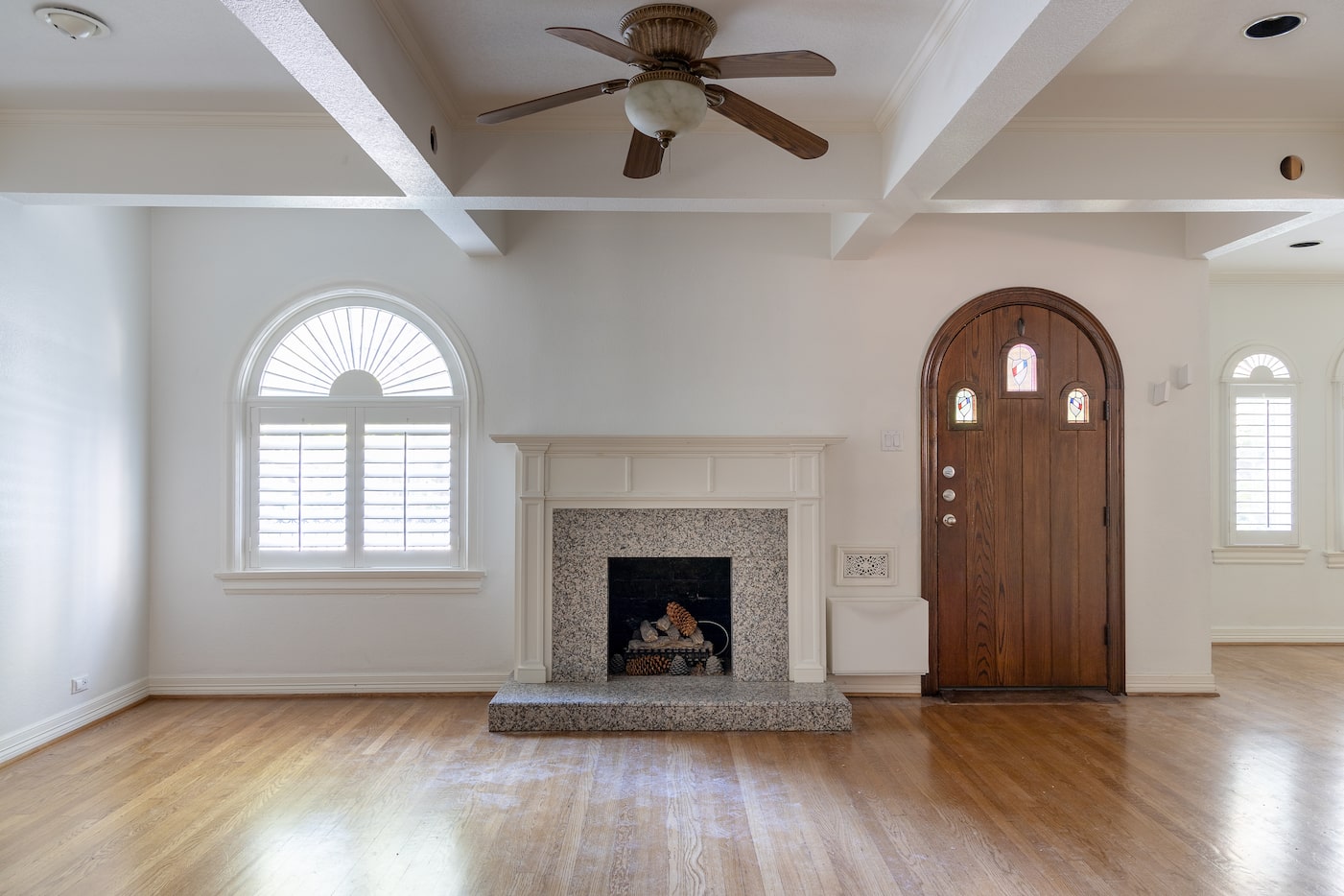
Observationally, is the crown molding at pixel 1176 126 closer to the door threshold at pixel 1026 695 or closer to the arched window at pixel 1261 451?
the door threshold at pixel 1026 695

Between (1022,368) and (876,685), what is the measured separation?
1.94 metres

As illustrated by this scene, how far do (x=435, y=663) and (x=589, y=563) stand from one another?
1.06 m

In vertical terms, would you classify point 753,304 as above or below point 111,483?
above

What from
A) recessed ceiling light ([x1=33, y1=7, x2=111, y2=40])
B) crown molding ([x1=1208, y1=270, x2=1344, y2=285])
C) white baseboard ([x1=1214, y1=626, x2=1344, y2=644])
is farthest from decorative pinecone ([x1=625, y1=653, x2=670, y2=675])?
crown molding ([x1=1208, y1=270, x2=1344, y2=285])

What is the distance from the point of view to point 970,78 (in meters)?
2.61

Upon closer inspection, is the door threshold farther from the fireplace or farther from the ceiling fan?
the ceiling fan

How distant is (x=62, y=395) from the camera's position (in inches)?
161

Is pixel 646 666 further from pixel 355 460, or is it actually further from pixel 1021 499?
pixel 1021 499

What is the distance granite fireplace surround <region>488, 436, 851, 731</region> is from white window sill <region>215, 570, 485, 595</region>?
0.54m

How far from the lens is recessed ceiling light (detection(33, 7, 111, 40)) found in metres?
2.69

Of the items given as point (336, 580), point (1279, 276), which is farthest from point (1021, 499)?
point (336, 580)

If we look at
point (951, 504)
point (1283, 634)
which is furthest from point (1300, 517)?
point (951, 504)

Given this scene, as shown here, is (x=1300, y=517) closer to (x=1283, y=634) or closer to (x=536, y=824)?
(x=1283, y=634)

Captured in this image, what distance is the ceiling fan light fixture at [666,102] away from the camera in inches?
97.8
